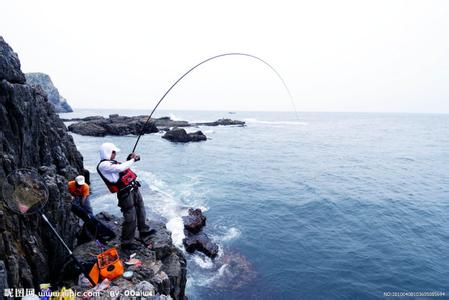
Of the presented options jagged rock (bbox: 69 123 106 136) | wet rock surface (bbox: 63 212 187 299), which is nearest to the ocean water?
wet rock surface (bbox: 63 212 187 299)

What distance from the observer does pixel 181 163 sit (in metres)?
39.1

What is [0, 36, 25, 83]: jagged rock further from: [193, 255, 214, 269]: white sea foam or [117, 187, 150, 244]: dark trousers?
[193, 255, 214, 269]: white sea foam

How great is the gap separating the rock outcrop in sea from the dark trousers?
0.73 metres

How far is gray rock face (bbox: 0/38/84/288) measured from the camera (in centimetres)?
581

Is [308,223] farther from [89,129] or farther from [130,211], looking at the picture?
[89,129]

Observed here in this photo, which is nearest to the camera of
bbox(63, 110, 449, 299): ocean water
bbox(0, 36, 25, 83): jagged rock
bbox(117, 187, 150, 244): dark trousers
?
bbox(117, 187, 150, 244): dark trousers

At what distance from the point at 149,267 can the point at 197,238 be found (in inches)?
354

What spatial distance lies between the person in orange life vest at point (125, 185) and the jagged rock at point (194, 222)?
30.6ft

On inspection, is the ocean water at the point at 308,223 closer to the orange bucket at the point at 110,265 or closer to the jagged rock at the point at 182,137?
the orange bucket at the point at 110,265

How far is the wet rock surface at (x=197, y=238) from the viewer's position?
49.2ft

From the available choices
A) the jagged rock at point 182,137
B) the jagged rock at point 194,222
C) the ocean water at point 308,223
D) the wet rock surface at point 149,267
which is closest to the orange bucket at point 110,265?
the wet rock surface at point 149,267

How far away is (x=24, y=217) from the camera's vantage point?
6.40m

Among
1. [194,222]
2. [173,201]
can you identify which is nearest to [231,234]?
[194,222]

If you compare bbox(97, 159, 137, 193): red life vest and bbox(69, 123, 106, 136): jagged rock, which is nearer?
bbox(97, 159, 137, 193): red life vest
